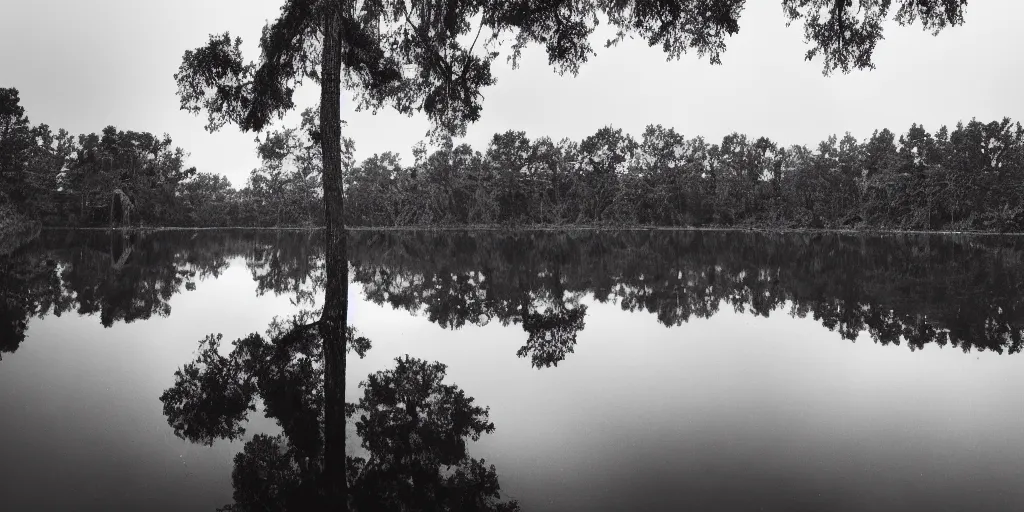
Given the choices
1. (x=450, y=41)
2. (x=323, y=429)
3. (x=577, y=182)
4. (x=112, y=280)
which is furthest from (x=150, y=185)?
(x=323, y=429)

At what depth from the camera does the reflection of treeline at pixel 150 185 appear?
62.0 m

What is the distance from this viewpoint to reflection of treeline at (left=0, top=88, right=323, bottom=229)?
62031 mm

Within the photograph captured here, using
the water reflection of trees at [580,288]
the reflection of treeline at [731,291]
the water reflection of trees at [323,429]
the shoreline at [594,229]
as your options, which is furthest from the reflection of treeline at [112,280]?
the shoreline at [594,229]

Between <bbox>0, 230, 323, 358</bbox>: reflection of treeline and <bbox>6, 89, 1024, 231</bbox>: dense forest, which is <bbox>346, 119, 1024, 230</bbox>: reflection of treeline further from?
<bbox>0, 230, 323, 358</bbox>: reflection of treeline

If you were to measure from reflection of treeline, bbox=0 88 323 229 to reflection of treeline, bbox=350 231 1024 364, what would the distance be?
46864 millimetres

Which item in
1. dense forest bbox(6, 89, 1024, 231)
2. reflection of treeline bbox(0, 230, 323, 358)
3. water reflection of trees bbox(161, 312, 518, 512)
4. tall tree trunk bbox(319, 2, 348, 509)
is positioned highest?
dense forest bbox(6, 89, 1024, 231)

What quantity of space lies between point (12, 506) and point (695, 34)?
12825mm

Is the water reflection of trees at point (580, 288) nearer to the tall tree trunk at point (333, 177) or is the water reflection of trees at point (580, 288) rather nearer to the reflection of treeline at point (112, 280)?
the reflection of treeline at point (112, 280)

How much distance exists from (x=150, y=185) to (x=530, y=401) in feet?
253

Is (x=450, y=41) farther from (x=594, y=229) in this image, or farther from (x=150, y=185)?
(x=150, y=185)

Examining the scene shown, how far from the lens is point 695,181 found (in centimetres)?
6731

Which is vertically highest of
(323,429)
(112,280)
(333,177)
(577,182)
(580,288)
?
(577,182)

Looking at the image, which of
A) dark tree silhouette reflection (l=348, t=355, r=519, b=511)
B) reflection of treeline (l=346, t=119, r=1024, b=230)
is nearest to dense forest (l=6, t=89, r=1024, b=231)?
reflection of treeline (l=346, t=119, r=1024, b=230)

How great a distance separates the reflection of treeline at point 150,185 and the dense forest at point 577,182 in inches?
7.0
